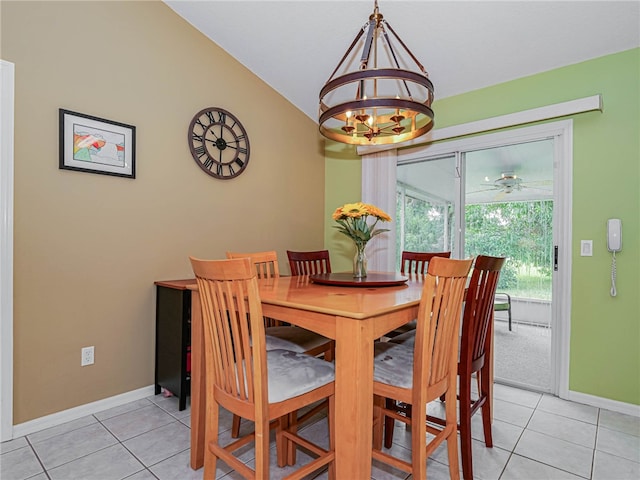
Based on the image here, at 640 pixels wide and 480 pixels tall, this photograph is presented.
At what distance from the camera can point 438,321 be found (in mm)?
1453

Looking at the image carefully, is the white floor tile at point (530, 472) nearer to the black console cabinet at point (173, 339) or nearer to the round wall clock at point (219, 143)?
the black console cabinet at point (173, 339)

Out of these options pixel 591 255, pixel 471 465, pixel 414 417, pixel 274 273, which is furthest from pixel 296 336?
pixel 591 255

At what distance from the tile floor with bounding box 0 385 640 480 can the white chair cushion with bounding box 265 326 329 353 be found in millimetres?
557

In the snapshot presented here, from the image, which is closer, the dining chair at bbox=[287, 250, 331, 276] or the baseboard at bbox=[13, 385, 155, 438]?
the baseboard at bbox=[13, 385, 155, 438]

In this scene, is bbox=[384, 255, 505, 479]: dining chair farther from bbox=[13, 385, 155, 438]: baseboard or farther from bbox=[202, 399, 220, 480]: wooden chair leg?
bbox=[13, 385, 155, 438]: baseboard

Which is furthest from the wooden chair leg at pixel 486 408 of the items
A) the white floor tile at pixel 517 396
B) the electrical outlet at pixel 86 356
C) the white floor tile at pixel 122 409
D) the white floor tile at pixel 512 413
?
the electrical outlet at pixel 86 356

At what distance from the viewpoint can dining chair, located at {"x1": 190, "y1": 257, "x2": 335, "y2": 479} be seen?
4.12 ft

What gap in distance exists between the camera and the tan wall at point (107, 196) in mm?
2053

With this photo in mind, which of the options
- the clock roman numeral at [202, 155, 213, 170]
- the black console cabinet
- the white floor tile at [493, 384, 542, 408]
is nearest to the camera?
the black console cabinet

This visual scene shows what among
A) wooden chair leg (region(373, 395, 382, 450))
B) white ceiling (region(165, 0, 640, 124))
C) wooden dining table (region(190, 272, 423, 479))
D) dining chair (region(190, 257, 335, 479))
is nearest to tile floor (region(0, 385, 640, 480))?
wooden chair leg (region(373, 395, 382, 450))

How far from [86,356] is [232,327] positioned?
1.60m

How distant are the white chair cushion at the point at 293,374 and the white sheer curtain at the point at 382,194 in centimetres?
214

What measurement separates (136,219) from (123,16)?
1377 millimetres

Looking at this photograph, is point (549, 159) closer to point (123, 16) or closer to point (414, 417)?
point (414, 417)
